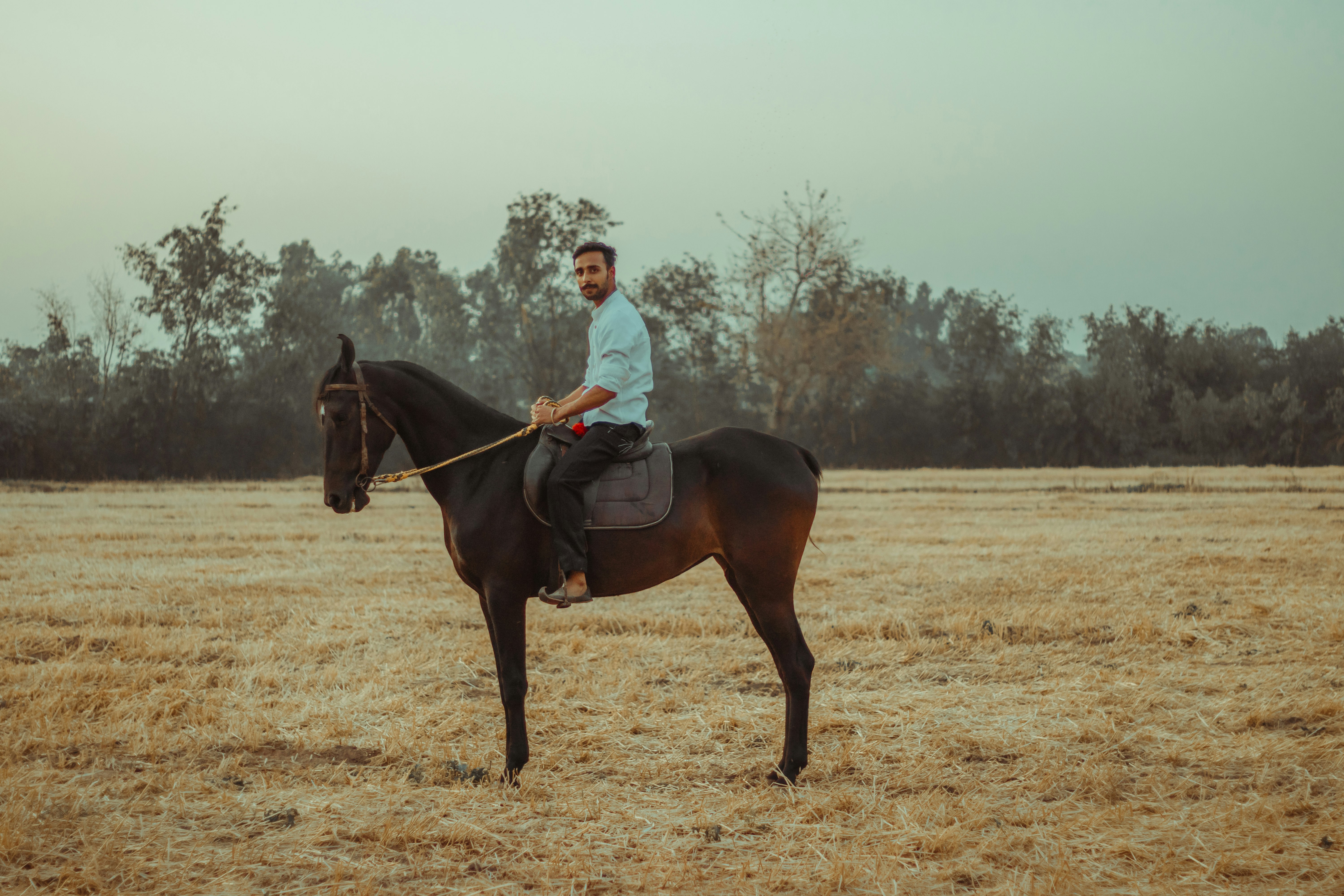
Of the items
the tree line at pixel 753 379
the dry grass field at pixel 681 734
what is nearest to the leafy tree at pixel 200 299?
the tree line at pixel 753 379

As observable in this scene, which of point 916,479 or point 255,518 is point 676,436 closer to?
point 916,479

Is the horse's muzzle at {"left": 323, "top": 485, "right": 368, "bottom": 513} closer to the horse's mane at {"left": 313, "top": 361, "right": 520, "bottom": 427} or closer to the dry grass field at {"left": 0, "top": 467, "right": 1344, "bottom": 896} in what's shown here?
the horse's mane at {"left": 313, "top": 361, "right": 520, "bottom": 427}

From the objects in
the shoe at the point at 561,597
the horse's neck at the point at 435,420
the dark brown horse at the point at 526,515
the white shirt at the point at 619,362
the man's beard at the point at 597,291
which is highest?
the man's beard at the point at 597,291

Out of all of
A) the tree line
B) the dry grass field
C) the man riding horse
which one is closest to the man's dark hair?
the man riding horse

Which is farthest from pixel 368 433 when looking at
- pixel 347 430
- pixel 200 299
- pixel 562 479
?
pixel 200 299

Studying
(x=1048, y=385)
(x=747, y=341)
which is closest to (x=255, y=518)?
(x=747, y=341)

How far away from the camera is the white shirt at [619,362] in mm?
5066

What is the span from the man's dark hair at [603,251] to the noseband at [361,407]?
1317 millimetres

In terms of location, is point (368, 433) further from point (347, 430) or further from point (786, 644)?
point (786, 644)

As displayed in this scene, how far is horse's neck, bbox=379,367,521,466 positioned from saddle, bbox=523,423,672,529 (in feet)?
1.21

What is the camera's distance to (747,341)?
42188mm

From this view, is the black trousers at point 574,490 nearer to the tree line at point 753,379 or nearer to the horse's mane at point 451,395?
the horse's mane at point 451,395

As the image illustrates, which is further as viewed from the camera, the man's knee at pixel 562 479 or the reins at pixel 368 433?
the reins at pixel 368 433

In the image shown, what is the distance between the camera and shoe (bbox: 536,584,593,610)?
16.8 ft
